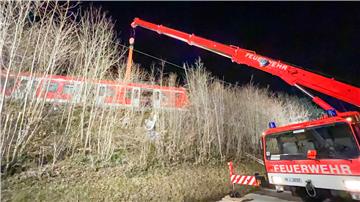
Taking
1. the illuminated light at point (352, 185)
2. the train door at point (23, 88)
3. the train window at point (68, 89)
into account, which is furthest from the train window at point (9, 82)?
the illuminated light at point (352, 185)

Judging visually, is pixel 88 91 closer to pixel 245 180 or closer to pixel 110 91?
pixel 110 91

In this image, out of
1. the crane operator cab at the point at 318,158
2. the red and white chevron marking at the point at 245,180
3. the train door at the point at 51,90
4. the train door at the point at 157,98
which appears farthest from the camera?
the train door at the point at 157,98

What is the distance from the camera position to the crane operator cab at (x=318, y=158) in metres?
4.43

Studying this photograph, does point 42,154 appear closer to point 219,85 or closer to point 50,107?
point 50,107

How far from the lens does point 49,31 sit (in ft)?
18.5

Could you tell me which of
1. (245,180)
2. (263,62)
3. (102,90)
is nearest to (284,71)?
(263,62)

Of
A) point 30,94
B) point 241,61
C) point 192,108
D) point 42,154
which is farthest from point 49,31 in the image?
point 192,108

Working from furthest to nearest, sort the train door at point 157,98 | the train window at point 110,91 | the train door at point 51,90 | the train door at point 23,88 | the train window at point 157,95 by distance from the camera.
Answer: the train window at point 157,95, the train door at point 157,98, the train window at point 110,91, the train door at point 51,90, the train door at point 23,88

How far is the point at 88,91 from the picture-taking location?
6.75 metres

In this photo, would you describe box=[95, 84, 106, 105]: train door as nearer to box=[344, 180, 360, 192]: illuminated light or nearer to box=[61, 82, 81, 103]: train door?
box=[61, 82, 81, 103]: train door

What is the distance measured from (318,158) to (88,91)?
522 cm

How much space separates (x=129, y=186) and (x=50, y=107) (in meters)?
2.48

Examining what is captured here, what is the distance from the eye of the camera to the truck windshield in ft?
14.8

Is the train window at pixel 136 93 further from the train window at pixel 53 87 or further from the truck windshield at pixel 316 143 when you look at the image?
the truck windshield at pixel 316 143
